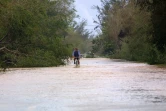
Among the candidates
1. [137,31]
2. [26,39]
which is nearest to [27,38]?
[26,39]

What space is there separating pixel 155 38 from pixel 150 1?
232 cm

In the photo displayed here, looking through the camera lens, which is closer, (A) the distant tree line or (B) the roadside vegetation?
(A) the distant tree line

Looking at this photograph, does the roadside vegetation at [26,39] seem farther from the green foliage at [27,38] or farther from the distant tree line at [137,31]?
the distant tree line at [137,31]

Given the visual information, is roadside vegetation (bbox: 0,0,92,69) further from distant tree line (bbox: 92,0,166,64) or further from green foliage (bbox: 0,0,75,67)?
distant tree line (bbox: 92,0,166,64)

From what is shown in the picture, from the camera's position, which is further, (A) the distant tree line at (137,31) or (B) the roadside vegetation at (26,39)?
(B) the roadside vegetation at (26,39)

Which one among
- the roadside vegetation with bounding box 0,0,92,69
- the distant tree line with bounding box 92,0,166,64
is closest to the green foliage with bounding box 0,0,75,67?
the roadside vegetation with bounding box 0,0,92,69

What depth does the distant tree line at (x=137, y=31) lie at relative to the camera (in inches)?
741

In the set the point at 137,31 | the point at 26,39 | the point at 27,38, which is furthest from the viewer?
the point at 137,31

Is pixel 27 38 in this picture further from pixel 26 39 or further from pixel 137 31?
pixel 137 31

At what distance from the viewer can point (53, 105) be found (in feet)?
44.7

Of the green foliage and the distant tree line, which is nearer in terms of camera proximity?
the distant tree line

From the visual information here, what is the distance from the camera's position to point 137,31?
51844 millimetres

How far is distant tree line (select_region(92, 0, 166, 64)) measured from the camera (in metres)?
18.8

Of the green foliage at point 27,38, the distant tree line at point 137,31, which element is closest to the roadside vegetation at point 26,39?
the green foliage at point 27,38
